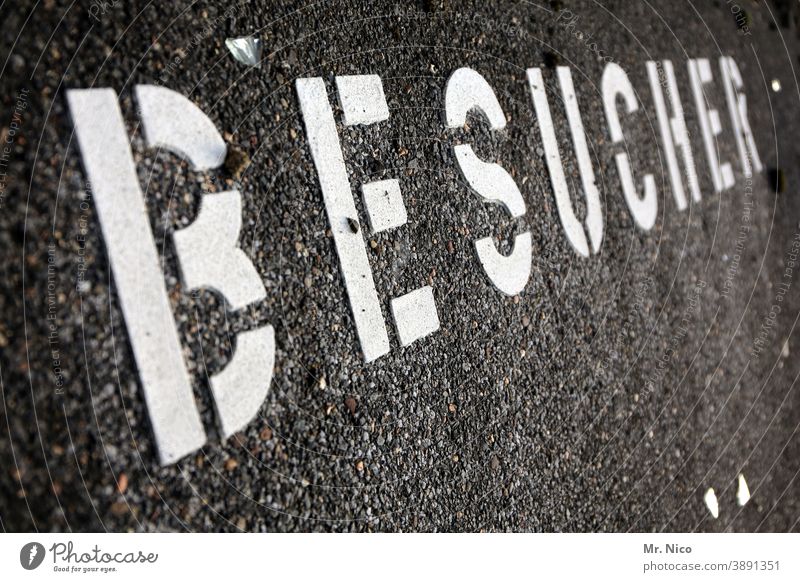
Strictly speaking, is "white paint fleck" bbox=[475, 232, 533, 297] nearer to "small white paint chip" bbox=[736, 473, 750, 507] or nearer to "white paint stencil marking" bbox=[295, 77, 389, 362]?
"white paint stencil marking" bbox=[295, 77, 389, 362]

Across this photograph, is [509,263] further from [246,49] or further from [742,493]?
[742,493]

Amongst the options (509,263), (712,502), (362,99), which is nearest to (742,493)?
(712,502)

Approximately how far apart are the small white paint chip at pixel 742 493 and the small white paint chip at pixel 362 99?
1.43m

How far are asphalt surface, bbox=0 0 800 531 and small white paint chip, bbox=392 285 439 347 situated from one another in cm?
3

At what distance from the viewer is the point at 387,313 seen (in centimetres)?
112

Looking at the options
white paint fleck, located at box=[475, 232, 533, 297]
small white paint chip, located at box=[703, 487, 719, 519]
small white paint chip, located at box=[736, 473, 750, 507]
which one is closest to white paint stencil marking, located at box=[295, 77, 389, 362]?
white paint fleck, located at box=[475, 232, 533, 297]

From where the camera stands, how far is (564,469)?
1370 mm

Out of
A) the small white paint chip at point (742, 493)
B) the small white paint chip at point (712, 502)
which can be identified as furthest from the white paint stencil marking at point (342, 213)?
the small white paint chip at point (742, 493)

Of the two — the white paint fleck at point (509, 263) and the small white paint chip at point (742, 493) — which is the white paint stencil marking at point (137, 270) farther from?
the small white paint chip at point (742, 493)

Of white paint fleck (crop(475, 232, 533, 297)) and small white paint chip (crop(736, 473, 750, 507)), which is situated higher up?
white paint fleck (crop(475, 232, 533, 297))

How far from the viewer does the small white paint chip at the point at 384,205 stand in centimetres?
112

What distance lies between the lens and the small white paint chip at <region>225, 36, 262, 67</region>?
1.00 metres

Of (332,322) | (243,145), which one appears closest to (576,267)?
(332,322)

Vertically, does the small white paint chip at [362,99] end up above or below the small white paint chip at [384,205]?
above
